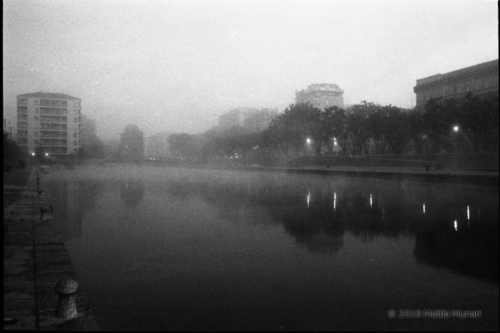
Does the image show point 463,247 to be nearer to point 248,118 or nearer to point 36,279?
point 36,279

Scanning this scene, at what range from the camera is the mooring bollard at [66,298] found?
3646mm

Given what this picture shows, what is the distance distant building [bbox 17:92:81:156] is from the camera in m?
17.6

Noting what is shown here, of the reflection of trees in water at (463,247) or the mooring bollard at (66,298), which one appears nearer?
the mooring bollard at (66,298)

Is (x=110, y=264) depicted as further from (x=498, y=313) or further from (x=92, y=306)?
(x=498, y=313)

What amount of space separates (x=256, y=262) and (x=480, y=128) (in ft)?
11.0

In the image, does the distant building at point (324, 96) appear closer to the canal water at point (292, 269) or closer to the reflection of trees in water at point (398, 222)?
the reflection of trees in water at point (398, 222)

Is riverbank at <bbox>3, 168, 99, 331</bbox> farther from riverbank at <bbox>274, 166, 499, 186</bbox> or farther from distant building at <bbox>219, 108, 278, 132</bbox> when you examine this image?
distant building at <bbox>219, 108, 278, 132</bbox>

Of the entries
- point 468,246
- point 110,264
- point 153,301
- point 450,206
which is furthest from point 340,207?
point 153,301


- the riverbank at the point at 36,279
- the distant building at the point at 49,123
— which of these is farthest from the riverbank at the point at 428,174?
the distant building at the point at 49,123

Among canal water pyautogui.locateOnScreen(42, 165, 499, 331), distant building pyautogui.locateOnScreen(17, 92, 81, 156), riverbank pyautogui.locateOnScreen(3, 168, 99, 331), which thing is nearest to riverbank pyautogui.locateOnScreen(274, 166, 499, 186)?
canal water pyautogui.locateOnScreen(42, 165, 499, 331)

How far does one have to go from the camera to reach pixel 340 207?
1247 centimetres

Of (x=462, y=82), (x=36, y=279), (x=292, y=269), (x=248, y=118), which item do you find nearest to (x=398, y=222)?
(x=292, y=269)

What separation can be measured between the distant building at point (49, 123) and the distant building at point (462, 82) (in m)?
14.7

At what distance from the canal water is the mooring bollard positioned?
10.2 inches
